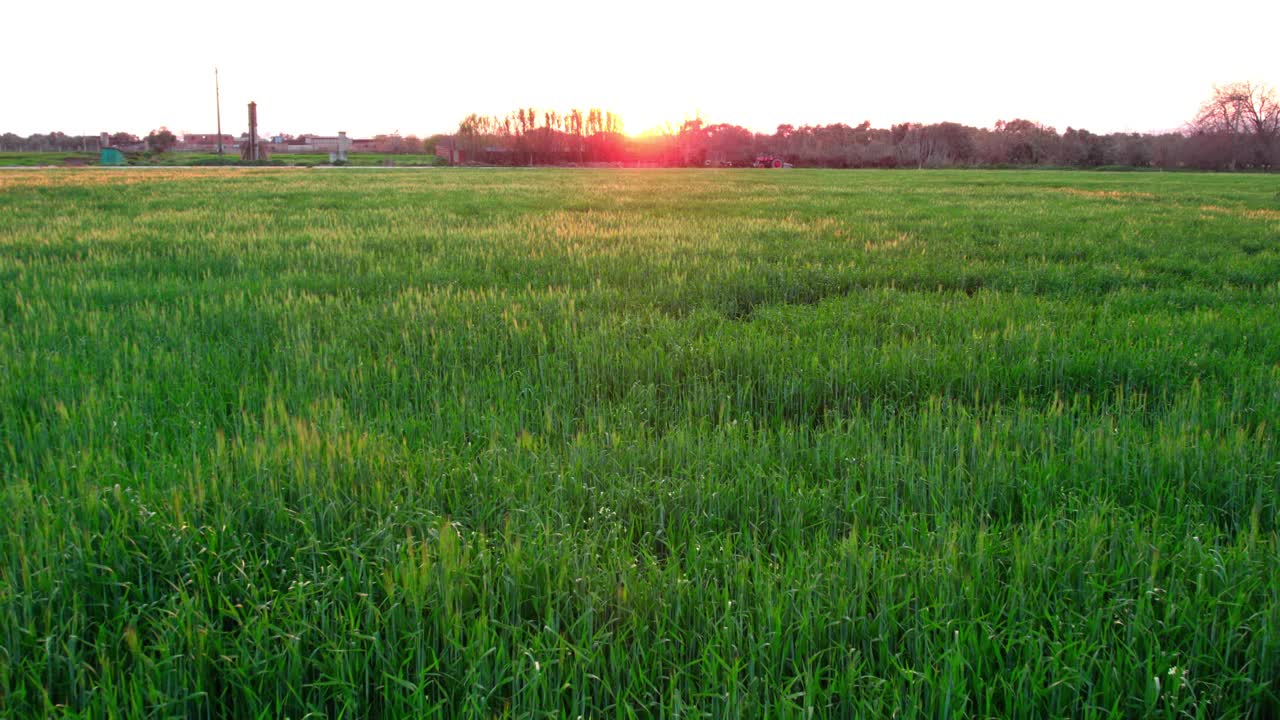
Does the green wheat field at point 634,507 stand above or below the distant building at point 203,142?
below

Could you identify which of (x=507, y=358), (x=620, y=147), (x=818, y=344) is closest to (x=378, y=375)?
(x=507, y=358)

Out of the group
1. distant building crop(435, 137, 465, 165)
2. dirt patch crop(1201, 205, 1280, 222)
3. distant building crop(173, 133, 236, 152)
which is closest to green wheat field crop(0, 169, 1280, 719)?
dirt patch crop(1201, 205, 1280, 222)

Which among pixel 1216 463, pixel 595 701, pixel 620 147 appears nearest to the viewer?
pixel 595 701

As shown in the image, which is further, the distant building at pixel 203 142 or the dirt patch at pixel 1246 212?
the distant building at pixel 203 142

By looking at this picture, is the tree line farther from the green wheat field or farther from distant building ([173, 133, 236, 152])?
the green wheat field

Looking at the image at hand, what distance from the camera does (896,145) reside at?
104m

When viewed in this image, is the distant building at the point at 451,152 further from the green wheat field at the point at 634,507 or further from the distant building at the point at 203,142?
the green wheat field at the point at 634,507

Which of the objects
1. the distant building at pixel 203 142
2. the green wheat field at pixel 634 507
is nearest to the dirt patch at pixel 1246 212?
the green wheat field at pixel 634 507

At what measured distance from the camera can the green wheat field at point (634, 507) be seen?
168 cm

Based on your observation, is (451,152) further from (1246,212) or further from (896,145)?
(1246,212)

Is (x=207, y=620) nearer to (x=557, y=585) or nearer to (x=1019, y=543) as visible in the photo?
(x=557, y=585)

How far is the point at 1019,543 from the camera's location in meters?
2.10

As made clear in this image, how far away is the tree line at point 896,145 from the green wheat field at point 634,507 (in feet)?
290

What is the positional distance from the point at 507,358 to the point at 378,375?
0.78 meters
